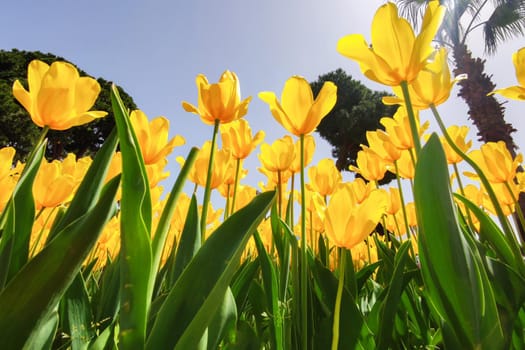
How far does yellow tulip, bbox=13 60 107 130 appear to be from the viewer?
711mm

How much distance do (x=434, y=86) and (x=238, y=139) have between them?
1.84ft

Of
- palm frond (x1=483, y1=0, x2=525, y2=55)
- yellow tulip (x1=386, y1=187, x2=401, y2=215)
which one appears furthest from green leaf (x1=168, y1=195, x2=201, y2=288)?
palm frond (x1=483, y1=0, x2=525, y2=55)

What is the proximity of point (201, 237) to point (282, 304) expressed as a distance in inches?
9.6

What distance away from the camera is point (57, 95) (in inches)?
28.2

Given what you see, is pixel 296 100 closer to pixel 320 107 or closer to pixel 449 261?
pixel 320 107

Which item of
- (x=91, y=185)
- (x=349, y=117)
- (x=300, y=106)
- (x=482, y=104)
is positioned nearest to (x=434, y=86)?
(x=300, y=106)

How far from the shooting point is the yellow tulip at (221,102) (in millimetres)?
907

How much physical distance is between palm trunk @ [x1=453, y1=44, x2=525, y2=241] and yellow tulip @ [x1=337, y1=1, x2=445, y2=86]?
7.38m

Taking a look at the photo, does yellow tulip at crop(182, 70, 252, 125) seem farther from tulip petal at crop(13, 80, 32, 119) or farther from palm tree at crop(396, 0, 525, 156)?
palm tree at crop(396, 0, 525, 156)

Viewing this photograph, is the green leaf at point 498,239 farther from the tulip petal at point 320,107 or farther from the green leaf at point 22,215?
the green leaf at point 22,215

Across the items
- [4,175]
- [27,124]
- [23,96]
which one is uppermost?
[27,124]

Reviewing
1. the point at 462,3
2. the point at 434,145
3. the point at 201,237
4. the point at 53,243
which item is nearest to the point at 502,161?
the point at 434,145

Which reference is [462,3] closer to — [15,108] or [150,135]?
[150,135]

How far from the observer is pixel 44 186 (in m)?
0.89
